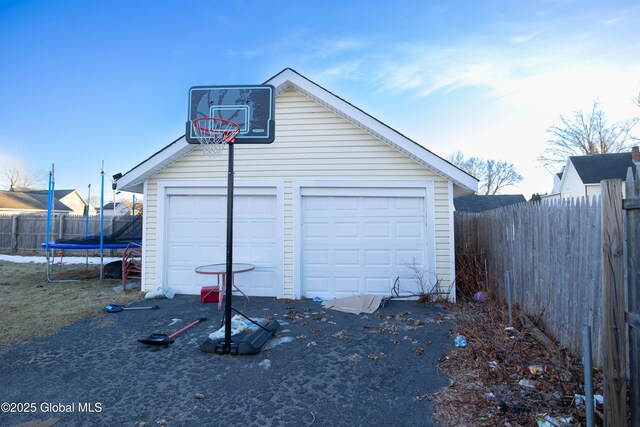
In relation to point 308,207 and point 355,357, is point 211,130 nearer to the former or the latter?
point 308,207

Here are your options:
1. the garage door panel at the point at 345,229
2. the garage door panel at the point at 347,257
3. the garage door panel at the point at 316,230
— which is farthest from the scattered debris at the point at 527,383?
the garage door panel at the point at 316,230

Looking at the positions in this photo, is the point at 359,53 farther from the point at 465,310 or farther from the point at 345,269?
the point at 465,310

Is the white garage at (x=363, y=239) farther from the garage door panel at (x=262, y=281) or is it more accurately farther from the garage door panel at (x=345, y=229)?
the garage door panel at (x=262, y=281)

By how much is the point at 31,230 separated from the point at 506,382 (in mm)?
23210

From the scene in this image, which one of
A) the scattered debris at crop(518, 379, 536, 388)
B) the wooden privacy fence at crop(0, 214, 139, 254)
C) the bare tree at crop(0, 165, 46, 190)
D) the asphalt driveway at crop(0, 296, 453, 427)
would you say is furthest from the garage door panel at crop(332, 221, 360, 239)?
the bare tree at crop(0, 165, 46, 190)

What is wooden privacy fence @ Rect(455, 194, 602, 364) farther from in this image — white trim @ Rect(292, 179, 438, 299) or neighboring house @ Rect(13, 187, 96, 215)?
neighboring house @ Rect(13, 187, 96, 215)

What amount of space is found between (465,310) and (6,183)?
5435cm

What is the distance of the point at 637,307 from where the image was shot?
1.96 m

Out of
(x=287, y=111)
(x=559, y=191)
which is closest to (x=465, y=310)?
(x=287, y=111)

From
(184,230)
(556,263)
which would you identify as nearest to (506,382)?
(556,263)

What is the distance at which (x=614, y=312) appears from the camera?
2096 millimetres

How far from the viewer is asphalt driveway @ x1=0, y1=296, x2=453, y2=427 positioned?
2.87 m

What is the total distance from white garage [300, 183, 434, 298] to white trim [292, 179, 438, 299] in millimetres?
22

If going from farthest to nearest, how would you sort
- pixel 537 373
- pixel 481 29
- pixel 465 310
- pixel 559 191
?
pixel 559 191 → pixel 481 29 → pixel 465 310 → pixel 537 373
